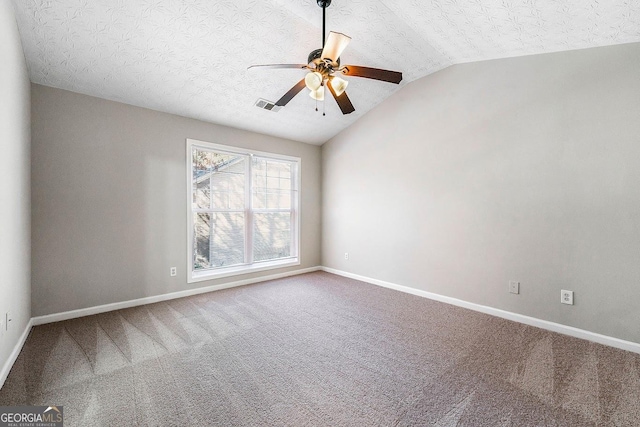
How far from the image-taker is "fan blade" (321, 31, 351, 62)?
1.93 metres

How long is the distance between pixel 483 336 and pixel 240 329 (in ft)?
7.80

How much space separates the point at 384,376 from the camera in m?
1.97

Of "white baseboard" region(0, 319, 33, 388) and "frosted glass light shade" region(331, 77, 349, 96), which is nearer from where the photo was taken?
"white baseboard" region(0, 319, 33, 388)

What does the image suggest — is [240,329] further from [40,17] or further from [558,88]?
[558,88]

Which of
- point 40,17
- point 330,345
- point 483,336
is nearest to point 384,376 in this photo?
point 330,345

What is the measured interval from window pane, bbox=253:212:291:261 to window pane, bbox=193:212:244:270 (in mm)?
280

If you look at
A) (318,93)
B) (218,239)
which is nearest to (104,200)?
(218,239)

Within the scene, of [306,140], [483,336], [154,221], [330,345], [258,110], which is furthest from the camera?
[306,140]

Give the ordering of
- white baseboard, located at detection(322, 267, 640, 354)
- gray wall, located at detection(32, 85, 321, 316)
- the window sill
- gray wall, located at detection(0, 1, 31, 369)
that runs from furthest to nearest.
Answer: the window sill < gray wall, located at detection(32, 85, 321, 316) < white baseboard, located at detection(322, 267, 640, 354) < gray wall, located at detection(0, 1, 31, 369)

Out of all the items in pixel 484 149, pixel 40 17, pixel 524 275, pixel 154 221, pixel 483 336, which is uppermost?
pixel 40 17

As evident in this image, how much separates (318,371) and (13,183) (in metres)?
2.77

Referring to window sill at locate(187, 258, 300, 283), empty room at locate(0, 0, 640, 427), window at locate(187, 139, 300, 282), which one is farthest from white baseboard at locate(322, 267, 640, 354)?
window at locate(187, 139, 300, 282)

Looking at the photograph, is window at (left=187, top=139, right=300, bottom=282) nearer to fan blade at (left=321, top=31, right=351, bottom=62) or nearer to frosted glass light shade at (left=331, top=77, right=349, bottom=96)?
frosted glass light shade at (left=331, top=77, right=349, bottom=96)

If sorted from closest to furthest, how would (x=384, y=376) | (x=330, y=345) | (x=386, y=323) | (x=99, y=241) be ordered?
(x=384, y=376)
(x=330, y=345)
(x=386, y=323)
(x=99, y=241)
